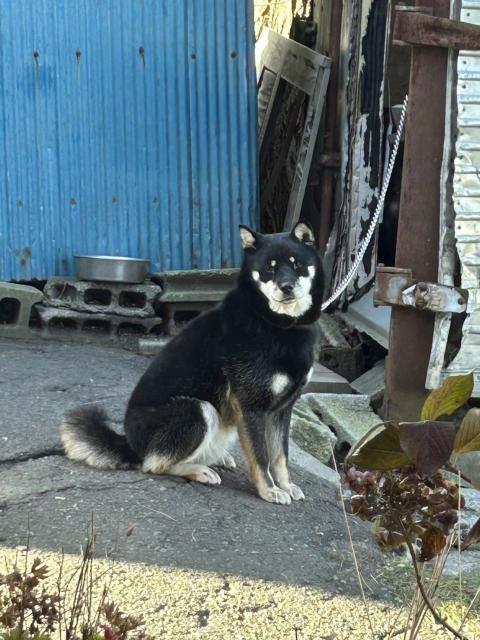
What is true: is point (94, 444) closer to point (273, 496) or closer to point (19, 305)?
point (273, 496)

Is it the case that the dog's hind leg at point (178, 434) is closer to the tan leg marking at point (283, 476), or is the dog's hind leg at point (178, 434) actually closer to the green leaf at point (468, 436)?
the tan leg marking at point (283, 476)

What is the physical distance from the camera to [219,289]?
785 centimetres

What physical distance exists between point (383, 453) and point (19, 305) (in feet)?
19.6

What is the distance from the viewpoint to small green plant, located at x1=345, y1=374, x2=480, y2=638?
1600 mm

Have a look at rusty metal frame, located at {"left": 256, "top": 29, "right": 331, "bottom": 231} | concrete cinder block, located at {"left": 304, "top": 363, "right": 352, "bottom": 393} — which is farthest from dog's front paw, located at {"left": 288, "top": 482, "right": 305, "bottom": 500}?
rusty metal frame, located at {"left": 256, "top": 29, "right": 331, "bottom": 231}

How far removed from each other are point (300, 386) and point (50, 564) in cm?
152

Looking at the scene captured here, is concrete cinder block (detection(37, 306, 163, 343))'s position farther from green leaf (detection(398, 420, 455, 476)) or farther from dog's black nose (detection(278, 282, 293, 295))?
green leaf (detection(398, 420, 455, 476))

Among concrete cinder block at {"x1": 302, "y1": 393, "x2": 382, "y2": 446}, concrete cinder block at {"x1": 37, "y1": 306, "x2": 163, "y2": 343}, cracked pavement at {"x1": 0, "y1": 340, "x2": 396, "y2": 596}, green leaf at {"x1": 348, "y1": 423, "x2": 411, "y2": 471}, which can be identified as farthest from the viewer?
concrete cinder block at {"x1": 37, "y1": 306, "x2": 163, "y2": 343}

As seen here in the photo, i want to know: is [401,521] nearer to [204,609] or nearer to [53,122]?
[204,609]

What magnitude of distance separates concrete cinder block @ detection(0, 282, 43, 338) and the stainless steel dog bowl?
398 millimetres

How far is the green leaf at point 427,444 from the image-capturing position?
159 cm

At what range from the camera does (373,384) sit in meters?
6.66

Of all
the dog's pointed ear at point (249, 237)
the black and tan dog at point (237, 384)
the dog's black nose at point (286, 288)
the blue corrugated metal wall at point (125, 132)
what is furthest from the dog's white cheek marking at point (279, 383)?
the blue corrugated metal wall at point (125, 132)

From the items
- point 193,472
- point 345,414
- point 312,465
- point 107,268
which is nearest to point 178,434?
point 193,472
